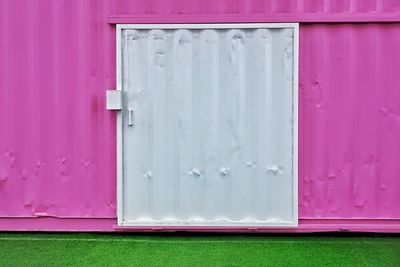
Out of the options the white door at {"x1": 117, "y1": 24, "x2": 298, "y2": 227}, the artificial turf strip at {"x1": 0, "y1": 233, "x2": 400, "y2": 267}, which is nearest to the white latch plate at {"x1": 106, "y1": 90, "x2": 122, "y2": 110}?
the white door at {"x1": 117, "y1": 24, "x2": 298, "y2": 227}

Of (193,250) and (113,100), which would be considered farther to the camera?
(113,100)

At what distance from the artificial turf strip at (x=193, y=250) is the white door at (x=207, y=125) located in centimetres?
17

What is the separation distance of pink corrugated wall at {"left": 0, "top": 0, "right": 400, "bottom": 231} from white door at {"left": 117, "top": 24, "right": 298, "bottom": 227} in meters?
0.12

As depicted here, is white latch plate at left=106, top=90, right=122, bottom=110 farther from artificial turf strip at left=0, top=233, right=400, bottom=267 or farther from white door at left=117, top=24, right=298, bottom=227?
artificial turf strip at left=0, top=233, right=400, bottom=267

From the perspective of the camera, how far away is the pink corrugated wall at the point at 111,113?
500 centimetres

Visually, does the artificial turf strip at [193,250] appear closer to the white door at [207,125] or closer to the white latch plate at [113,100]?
the white door at [207,125]

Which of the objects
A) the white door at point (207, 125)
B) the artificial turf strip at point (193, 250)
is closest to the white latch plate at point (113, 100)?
the white door at point (207, 125)

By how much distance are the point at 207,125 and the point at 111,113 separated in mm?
823

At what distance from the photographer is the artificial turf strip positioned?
446cm

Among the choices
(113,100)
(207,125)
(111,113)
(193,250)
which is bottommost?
(193,250)

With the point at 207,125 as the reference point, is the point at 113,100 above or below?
above

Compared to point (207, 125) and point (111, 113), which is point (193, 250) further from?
point (111, 113)

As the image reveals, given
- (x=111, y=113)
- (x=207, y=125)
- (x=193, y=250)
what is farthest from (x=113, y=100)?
(x=193, y=250)

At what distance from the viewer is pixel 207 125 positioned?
5.05 meters
